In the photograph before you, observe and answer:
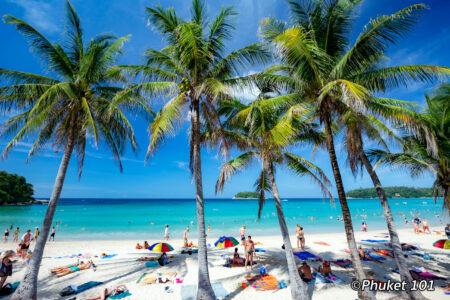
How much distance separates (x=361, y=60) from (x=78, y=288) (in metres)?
11.9

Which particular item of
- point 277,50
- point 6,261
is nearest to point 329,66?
point 277,50

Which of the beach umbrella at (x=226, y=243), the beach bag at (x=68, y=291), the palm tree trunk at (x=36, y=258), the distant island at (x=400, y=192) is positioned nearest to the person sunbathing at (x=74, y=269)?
the beach bag at (x=68, y=291)

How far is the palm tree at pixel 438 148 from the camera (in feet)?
22.6

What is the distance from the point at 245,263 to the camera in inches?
351

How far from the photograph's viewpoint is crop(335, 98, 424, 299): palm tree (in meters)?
5.60

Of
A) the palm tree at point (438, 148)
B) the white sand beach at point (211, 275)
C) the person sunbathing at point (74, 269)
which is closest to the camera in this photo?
the white sand beach at point (211, 275)

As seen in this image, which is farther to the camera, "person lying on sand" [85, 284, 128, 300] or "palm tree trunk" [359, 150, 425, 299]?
"person lying on sand" [85, 284, 128, 300]

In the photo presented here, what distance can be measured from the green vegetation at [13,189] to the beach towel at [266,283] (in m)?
71.5

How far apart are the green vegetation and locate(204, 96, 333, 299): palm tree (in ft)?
233

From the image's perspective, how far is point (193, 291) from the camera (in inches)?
262

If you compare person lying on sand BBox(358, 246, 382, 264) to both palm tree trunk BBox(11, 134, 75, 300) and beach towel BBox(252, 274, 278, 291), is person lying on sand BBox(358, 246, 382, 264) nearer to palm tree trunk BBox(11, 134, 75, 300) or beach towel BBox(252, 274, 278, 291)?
beach towel BBox(252, 274, 278, 291)

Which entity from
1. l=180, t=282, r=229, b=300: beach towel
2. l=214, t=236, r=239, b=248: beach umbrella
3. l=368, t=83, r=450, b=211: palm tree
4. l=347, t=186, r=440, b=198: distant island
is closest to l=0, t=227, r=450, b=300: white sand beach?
l=180, t=282, r=229, b=300: beach towel

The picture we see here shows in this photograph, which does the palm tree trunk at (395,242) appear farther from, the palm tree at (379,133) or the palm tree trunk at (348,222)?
the palm tree trunk at (348,222)

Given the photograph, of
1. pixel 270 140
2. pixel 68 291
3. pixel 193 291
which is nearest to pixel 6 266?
pixel 68 291
